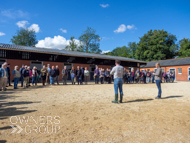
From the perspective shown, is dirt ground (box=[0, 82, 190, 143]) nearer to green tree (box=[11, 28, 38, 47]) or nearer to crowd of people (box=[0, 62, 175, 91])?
crowd of people (box=[0, 62, 175, 91])

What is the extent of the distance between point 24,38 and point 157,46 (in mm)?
42558

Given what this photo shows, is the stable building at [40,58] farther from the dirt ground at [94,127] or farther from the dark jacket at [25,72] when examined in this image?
the dirt ground at [94,127]

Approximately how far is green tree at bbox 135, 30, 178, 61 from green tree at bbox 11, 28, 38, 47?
36.4 m

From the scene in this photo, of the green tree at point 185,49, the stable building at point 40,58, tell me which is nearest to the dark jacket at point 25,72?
the stable building at point 40,58

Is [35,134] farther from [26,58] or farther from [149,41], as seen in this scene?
[149,41]

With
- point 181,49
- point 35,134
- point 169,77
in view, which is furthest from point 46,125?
point 181,49

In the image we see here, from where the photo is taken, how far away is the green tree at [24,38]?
42931 mm

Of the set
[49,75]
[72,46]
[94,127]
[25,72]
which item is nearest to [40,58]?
[49,75]

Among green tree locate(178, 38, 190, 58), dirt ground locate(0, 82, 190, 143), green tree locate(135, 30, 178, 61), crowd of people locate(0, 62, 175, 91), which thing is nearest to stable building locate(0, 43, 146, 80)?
crowd of people locate(0, 62, 175, 91)

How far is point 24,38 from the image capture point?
143 ft

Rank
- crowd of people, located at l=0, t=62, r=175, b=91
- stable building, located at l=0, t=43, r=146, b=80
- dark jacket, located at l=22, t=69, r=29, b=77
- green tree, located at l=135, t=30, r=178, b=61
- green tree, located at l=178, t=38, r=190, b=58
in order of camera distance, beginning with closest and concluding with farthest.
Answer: crowd of people, located at l=0, t=62, r=175, b=91 < dark jacket, located at l=22, t=69, r=29, b=77 < stable building, located at l=0, t=43, r=146, b=80 < green tree, located at l=178, t=38, r=190, b=58 < green tree, located at l=135, t=30, r=178, b=61

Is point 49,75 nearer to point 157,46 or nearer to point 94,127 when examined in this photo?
point 94,127

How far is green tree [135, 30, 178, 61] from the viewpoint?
39.7 meters

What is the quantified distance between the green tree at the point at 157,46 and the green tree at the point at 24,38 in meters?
36.4
